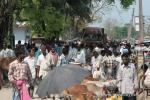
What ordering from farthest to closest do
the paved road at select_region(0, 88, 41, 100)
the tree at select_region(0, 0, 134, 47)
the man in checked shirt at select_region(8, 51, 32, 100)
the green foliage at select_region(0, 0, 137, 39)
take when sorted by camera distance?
1. the green foliage at select_region(0, 0, 137, 39)
2. the tree at select_region(0, 0, 134, 47)
3. the paved road at select_region(0, 88, 41, 100)
4. the man in checked shirt at select_region(8, 51, 32, 100)

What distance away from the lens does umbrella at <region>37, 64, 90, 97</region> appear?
10.6 metres

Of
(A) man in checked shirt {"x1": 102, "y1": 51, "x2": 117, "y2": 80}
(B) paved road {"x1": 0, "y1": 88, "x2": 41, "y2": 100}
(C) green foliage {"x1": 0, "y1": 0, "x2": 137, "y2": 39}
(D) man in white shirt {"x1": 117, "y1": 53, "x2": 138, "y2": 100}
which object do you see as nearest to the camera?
(D) man in white shirt {"x1": 117, "y1": 53, "x2": 138, "y2": 100}

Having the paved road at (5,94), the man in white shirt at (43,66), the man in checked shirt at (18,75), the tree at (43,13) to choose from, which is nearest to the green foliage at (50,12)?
the tree at (43,13)

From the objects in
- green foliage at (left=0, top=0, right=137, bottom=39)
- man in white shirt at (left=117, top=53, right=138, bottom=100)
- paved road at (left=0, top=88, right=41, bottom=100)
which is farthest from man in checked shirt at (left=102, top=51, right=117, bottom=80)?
green foliage at (left=0, top=0, right=137, bottom=39)

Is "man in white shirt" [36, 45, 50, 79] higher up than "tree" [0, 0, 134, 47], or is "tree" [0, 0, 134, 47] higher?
"tree" [0, 0, 134, 47]

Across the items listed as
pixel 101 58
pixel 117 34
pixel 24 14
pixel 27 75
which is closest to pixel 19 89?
pixel 27 75

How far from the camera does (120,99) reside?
1117 centimetres

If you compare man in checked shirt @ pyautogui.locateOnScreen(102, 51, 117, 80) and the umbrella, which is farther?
man in checked shirt @ pyautogui.locateOnScreen(102, 51, 117, 80)

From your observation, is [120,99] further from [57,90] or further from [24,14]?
[24,14]

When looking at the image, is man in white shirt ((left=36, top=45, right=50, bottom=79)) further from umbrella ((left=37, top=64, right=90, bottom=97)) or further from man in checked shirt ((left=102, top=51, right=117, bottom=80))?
umbrella ((left=37, top=64, right=90, bottom=97))

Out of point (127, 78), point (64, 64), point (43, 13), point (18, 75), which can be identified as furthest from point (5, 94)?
point (43, 13)

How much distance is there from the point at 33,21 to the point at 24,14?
7.58ft

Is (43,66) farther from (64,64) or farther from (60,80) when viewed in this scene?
(60,80)

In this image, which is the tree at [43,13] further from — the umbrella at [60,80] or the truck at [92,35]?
the umbrella at [60,80]
